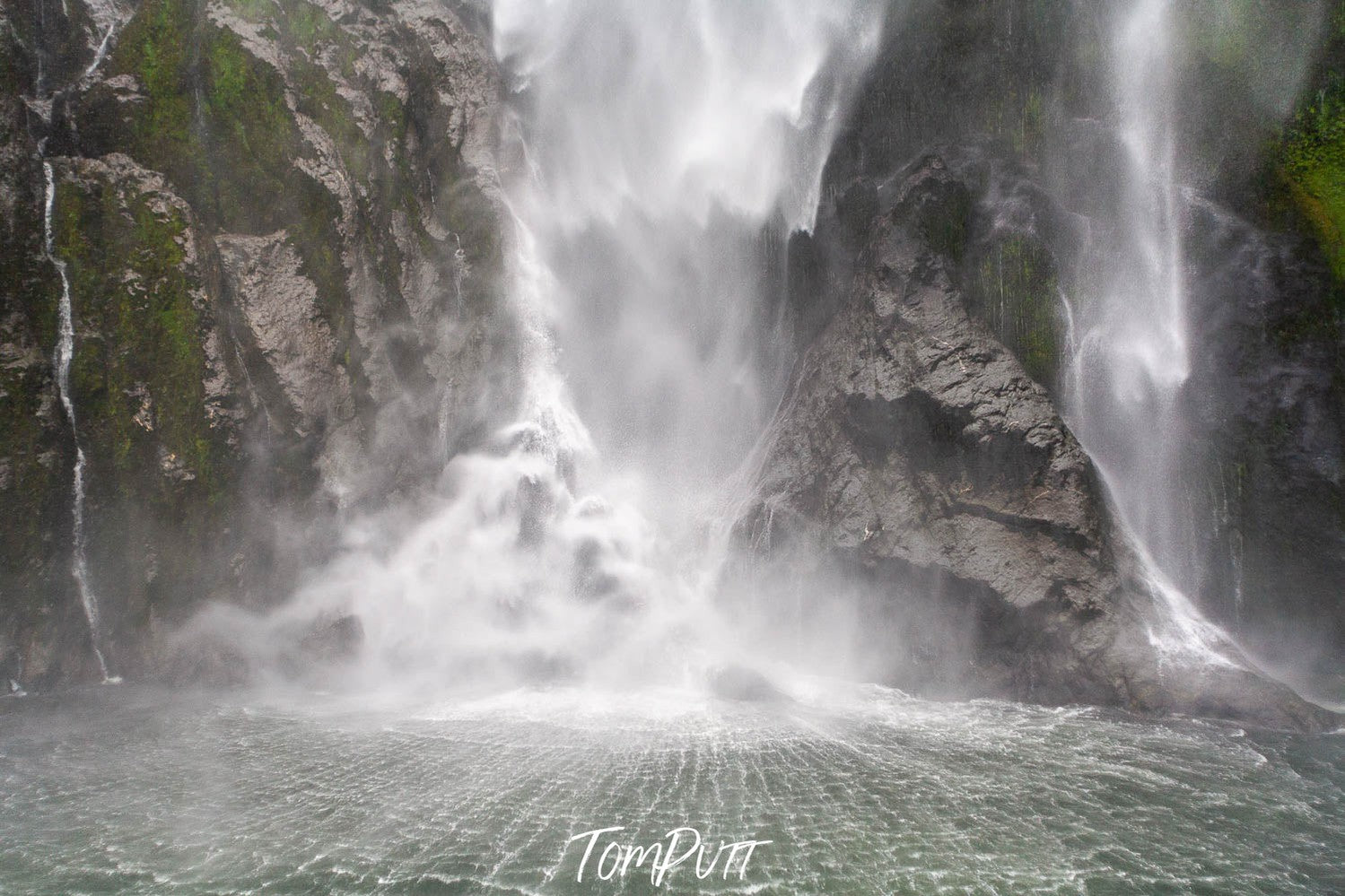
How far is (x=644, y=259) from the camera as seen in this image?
71.3 ft

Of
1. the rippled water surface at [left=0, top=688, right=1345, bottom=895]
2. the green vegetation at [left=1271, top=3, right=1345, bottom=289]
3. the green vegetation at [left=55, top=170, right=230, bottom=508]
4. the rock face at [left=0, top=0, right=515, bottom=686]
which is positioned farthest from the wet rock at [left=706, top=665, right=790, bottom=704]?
the green vegetation at [left=1271, top=3, right=1345, bottom=289]

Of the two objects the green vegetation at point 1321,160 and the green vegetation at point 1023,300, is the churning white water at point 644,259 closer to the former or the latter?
the green vegetation at point 1023,300

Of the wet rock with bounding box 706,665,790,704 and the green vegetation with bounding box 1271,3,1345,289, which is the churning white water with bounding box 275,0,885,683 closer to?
the wet rock with bounding box 706,665,790,704

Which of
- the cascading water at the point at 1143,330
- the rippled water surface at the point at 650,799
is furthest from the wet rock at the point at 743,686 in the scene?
the cascading water at the point at 1143,330

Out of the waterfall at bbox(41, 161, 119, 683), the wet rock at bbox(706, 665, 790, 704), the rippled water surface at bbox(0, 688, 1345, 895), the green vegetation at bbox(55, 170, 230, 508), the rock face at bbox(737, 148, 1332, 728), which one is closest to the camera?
the rippled water surface at bbox(0, 688, 1345, 895)

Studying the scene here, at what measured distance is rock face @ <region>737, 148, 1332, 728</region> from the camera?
44.3 feet

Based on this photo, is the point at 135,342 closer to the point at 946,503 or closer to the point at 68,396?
the point at 68,396

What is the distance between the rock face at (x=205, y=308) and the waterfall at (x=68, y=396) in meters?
0.10

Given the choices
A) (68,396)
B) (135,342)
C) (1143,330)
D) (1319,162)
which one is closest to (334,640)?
(68,396)

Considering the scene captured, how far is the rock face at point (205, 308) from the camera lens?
13.6 metres

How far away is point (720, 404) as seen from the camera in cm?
2131

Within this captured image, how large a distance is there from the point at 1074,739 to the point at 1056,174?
12.0 m

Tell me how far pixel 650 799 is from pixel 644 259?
51.4 feet

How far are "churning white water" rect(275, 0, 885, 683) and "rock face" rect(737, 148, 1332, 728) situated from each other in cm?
250
